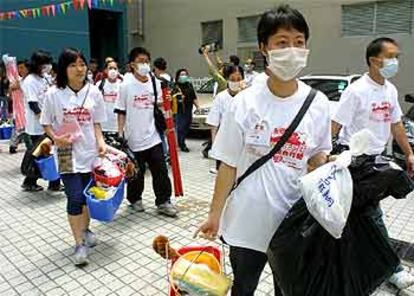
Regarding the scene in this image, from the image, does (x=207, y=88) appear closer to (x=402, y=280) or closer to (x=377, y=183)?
(x=402, y=280)

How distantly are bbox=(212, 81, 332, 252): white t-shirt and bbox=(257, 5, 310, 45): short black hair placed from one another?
226 millimetres

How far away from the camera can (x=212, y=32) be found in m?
14.0

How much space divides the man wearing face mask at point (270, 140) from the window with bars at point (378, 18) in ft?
31.6

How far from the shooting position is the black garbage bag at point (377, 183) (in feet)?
5.23

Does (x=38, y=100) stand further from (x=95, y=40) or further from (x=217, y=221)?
(x=95, y=40)

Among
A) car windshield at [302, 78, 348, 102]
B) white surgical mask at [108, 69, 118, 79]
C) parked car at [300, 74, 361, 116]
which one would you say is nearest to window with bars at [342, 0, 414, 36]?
parked car at [300, 74, 361, 116]

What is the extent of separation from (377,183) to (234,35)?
12.2m

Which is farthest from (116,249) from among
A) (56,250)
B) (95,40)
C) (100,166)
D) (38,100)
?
(95,40)

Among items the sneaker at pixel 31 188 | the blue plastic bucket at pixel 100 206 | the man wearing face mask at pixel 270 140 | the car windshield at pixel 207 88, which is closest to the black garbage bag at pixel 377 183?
the man wearing face mask at pixel 270 140

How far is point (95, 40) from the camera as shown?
664 inches

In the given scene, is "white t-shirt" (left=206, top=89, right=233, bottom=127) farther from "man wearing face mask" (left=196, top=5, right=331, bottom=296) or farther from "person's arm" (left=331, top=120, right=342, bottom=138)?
"man wearing face mask" (left=196, top=5, right=331, bottom=296)

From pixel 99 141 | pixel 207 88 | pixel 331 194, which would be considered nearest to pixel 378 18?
pixel 207 88

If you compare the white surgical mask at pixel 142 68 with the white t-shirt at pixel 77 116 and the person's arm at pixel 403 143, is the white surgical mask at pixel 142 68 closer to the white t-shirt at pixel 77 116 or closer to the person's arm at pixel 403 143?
the white t-shirt at pixel 77 116

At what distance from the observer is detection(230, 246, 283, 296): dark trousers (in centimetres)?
181
